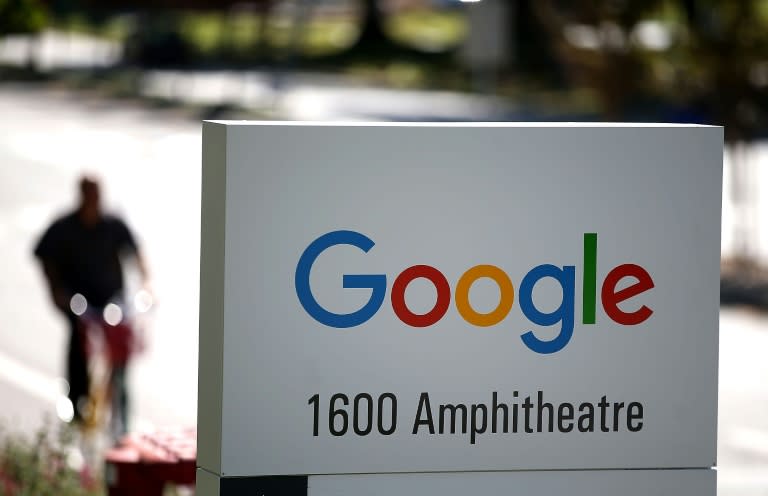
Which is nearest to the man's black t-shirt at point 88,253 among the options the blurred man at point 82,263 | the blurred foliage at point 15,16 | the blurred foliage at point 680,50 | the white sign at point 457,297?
the blurred man at point 82,263

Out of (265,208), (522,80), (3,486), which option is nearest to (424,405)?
(265,208)

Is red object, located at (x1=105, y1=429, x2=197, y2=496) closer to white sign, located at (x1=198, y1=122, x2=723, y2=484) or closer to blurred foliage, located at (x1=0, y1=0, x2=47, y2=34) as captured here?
white sign, located at (x1=198, y1=122, x2=723, y2=484)

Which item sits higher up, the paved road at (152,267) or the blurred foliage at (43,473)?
the paved road at (152,267)

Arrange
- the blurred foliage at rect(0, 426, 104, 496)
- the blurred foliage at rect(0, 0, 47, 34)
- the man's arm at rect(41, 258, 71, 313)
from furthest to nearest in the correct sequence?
1. the man's arm at rect(41, 258, 71, 313)
2. the blurred foliage at rect(0, 0, 47, 34)
3. the blurred foliage at rect(0, 426, 104, 496)

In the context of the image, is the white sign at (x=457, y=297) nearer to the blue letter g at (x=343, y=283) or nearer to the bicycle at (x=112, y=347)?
the blue letter g at (x=343, y=283)

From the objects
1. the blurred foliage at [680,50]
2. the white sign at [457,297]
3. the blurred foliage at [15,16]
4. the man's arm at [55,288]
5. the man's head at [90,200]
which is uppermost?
the blurred foliage at [680,50]

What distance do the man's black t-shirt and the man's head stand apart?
0.13 feet

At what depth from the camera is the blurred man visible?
1059 cm

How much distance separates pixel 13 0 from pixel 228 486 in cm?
527

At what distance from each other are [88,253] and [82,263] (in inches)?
2.9

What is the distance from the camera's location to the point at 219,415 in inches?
206

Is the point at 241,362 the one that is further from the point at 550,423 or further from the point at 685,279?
the point at 685,279

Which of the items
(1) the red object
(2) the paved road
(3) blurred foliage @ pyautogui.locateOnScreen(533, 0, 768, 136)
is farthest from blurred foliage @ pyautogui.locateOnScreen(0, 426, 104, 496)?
(3) blurred foliage @ pyautogui.locateOnScreen(533, 0, 768, 136)

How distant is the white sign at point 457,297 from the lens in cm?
524
